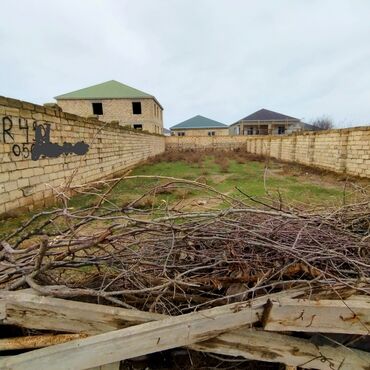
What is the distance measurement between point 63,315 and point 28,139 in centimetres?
523

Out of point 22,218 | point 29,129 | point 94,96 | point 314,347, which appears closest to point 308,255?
point 314,347

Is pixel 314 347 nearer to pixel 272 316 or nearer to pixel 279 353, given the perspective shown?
pixel 279 353

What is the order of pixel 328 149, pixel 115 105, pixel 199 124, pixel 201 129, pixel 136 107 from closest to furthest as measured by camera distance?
pixel 328 149, pixel 115 105, pixel 136 107, pixel 201 129, pixel 199 124

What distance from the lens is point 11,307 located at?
4.19 ft

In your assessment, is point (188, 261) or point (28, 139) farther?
point (28, 139)

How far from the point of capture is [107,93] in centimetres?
3120

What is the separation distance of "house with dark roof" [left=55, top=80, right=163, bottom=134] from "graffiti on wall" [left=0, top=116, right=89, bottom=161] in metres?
25.4

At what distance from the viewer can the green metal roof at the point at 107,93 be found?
3052 centimetres

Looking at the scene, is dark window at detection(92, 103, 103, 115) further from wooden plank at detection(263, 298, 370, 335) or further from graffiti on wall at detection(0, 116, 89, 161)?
wooden plank at detection(263, 298, 370, 335)

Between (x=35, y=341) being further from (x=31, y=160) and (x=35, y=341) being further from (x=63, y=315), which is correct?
(x=31, y=160)

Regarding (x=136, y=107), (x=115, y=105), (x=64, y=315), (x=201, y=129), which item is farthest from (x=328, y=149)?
(x=201, y=129)

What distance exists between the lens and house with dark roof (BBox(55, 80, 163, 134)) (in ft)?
100

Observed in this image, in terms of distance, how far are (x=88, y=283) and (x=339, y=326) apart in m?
1.57

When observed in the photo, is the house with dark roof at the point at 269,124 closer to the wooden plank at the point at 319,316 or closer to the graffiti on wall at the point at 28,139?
the graffiti on wall at the point at 28,139
